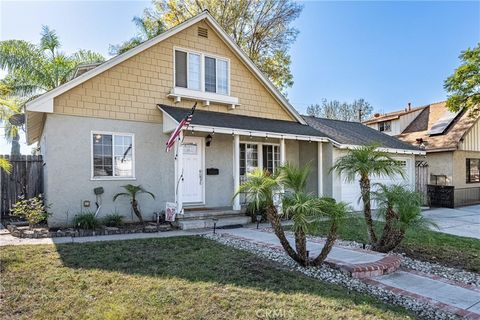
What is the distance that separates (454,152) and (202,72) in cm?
1500

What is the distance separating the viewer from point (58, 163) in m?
9.45

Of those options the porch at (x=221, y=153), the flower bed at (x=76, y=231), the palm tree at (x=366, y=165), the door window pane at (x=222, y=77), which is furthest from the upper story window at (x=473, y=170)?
the flower bed at (x=76, y=231)

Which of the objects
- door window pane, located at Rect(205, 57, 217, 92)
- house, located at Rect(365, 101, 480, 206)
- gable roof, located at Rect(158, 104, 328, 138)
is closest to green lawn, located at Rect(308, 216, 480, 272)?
gable roof, located at Rect(158, 104, 328, 138)

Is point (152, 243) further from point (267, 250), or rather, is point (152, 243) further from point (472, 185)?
point (472, 185)

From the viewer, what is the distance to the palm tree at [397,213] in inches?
262

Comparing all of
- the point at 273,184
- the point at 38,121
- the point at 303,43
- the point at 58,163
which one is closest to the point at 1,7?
the point at 58,163

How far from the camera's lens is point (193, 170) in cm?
1174

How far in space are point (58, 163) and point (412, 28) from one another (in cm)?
1635

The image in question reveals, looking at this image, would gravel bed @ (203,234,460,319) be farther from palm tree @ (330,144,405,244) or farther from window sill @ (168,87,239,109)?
window sill @ (168,87,239,109)

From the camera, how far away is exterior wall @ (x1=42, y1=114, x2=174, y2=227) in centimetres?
941

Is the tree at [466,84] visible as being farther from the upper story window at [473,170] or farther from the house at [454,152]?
the upper story window at [473,170]

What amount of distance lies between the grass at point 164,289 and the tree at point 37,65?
17635 millimetres

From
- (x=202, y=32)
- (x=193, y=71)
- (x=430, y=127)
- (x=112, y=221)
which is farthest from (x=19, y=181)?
(x=430, y=127)

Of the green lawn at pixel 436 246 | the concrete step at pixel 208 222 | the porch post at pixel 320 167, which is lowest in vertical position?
the green lawn at pixel 436 246
